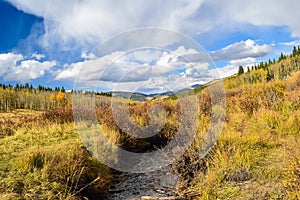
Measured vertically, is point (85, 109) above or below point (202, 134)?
above

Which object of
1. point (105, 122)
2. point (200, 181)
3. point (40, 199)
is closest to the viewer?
point (40, 199)

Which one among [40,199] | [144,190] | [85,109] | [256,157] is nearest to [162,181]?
[144,190]

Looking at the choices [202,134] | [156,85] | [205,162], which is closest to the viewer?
[205,162]

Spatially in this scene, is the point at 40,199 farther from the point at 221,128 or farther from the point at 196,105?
the point at 196,105

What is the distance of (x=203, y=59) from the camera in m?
7.88

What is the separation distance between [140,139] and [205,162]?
12.0ft

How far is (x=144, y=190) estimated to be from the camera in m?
6.67

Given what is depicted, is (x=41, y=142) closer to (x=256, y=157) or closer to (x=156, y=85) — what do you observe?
(x=156, y=85)

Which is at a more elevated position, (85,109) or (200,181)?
(85,109)

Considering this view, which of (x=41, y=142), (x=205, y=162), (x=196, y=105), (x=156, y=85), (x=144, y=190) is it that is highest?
(x=156, y=85)

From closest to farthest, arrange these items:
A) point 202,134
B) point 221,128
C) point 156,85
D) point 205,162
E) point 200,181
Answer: point 200,181 < point 205,162 < point 202,134 < point 221,128 < point 156,85

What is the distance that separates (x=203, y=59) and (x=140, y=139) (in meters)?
3.70

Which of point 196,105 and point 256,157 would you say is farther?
point 196,105

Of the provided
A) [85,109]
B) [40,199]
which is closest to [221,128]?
[40,199]
